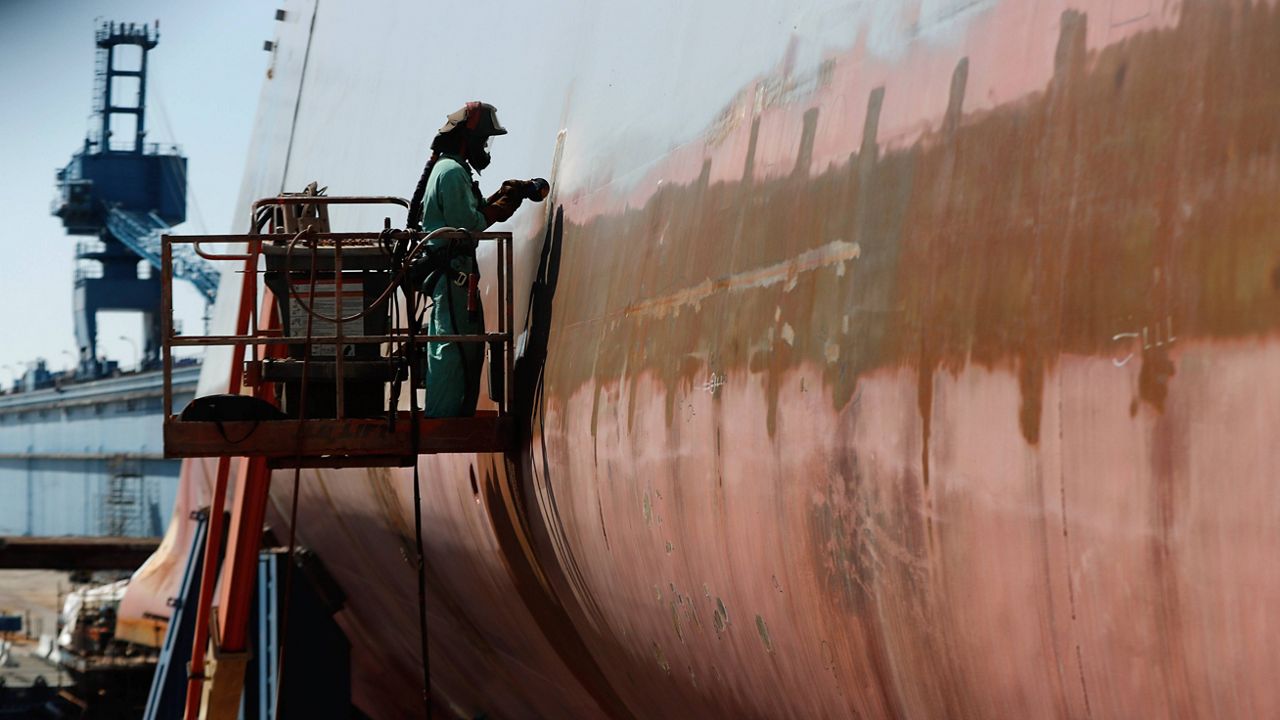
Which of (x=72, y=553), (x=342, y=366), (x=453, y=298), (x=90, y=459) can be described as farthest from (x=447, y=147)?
(x=90, y=459)

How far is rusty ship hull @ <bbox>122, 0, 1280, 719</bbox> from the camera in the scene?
7.39 feet

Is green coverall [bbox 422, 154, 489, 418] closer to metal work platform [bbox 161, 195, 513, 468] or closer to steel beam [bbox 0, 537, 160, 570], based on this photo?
metal work platform [bbox 161, 195, 513, 468]

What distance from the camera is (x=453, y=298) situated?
18.4 feet

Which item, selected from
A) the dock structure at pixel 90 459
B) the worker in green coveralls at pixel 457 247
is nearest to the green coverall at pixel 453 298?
the worker in green coveralls at pixel 457 247

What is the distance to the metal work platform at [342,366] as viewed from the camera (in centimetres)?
536

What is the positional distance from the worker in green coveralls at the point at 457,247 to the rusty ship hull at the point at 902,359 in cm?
22

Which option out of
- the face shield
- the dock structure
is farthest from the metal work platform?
the dock structure

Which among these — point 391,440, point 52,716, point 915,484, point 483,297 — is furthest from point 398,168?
Answer: point 52,716

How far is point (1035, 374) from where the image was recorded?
2578 millimetres

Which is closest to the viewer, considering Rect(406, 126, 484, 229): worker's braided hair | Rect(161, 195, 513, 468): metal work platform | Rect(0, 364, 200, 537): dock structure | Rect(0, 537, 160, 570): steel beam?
Rect(161, 195, 513, 468): metal work platform

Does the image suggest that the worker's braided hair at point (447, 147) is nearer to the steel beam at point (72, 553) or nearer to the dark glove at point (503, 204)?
the dark glove at point (503, 204)

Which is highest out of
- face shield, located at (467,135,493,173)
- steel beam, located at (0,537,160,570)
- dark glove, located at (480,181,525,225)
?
face shield, located at (467,135,493,173)

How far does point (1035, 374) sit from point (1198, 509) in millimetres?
441

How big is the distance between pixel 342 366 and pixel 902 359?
3.16 m
